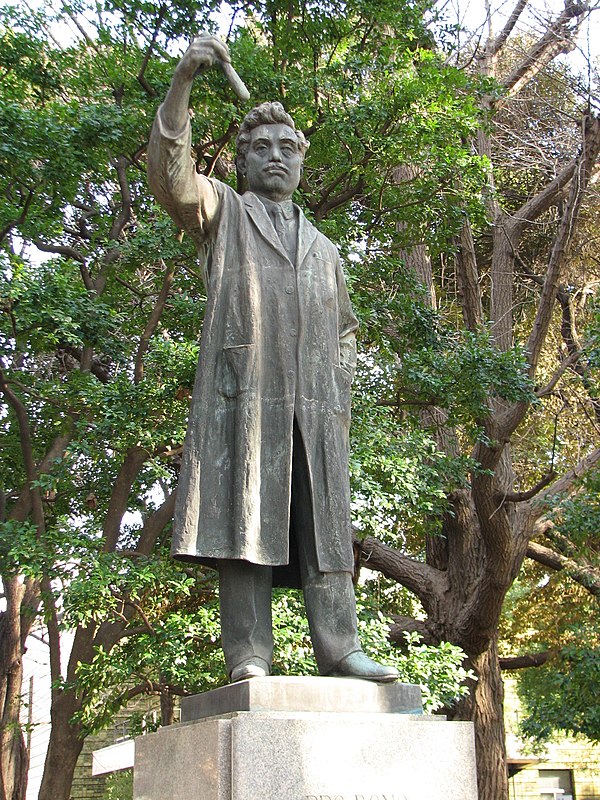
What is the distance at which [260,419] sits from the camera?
4230 millimetres

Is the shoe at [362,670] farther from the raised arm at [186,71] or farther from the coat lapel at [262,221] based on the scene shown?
the raised arm at [186,71]

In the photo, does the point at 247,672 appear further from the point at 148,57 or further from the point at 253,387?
the point at 148,57

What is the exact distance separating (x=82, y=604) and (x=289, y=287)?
20.8ft

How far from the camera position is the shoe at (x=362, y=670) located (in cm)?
391

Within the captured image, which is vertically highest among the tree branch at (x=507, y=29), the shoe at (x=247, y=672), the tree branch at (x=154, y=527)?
the tree branch at (x=507, y=29)

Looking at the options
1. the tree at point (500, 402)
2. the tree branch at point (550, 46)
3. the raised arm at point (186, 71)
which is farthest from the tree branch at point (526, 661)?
the raised arm at point (186, 71)

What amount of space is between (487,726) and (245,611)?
1136 cm

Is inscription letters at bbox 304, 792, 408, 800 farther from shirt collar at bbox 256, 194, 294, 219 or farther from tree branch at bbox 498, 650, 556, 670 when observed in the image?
tree branch at bbox 498, 650, 556, 670

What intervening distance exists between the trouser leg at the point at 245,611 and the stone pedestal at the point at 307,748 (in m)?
0.25

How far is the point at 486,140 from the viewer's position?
1555cm

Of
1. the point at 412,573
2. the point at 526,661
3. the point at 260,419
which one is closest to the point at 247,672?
the point at 260,419

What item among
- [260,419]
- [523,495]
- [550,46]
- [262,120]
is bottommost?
[260,419]

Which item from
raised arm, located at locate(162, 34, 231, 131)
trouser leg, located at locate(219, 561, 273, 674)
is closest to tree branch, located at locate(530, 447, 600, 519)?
trouser leg, located at locate(219, 561, 273, 674)

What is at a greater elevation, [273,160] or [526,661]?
[273,160]
